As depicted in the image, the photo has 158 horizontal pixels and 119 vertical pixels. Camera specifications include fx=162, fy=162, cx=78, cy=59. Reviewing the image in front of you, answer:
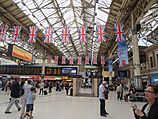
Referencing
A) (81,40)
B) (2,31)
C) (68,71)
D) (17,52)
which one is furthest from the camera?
(68,71)

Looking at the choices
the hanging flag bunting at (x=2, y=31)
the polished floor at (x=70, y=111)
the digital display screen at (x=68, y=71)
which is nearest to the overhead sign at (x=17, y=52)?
the hanging flag bunting at (x=2, y=31)

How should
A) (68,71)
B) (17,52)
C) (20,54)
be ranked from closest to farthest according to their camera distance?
1. (17,52)
2. (20,54)
3. (68,71)

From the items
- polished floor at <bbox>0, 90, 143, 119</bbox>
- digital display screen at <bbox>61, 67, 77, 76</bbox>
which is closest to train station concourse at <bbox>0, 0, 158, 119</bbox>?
polished floor at <bbox>0, 90, 143, 119</bbox>

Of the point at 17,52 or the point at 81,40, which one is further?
the point at 81,40

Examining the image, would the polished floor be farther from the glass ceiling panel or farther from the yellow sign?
the glass ceiling panel

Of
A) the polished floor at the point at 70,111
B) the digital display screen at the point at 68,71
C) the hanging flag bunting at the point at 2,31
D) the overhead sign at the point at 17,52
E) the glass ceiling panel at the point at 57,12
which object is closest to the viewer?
the polished floor at the point at 70,111

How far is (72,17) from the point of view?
20.8m

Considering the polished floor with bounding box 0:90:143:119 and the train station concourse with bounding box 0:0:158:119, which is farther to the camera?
Result: the train station concourse with bounding box 0:0:158:119

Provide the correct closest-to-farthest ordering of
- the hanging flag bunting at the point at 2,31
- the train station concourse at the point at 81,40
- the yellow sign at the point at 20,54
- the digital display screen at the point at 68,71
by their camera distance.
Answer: the train station concourse at the point at 81,40, the yellow sign at the point at 20,54, the hanging flag bunting at the point at 2,31, the digital display screen at the point at 68,71

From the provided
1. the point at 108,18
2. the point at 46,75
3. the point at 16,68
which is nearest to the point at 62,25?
the point at 108,18

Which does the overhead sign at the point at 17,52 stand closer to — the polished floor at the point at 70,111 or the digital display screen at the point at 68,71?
the polished floor at the point at 70,111

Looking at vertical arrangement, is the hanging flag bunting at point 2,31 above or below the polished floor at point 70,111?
above

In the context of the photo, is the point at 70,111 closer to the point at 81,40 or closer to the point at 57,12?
the point at 81,40

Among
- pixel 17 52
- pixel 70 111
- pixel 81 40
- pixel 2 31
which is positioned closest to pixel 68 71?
pixel 81 40
